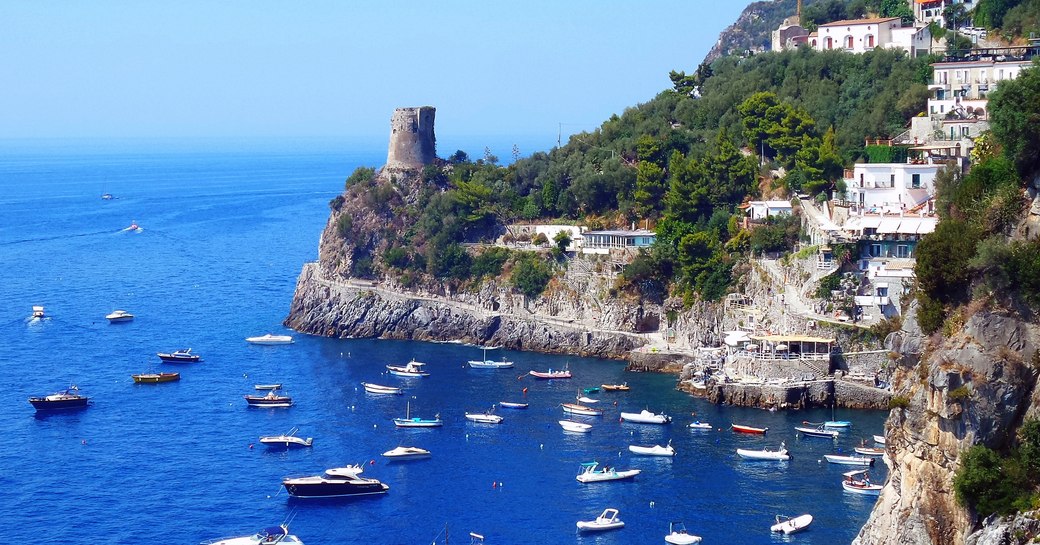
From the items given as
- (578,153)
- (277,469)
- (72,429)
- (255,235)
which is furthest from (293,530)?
(255,235)

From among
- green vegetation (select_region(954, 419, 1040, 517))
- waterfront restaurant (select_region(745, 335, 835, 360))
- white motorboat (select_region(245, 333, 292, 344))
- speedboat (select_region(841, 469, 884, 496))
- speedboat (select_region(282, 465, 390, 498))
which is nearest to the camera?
green vegetation (select_region(954, 419, 1040, 517))

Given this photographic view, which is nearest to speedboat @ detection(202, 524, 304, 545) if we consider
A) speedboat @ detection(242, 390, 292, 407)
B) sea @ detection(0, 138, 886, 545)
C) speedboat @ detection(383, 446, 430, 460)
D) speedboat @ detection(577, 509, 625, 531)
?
sea @ detection(0, 138, 886, 545)

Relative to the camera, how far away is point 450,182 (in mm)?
108250

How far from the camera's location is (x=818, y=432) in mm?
67750

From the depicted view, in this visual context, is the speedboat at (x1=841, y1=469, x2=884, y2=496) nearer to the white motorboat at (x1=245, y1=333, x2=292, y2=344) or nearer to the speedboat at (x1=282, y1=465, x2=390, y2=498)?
the speedboat at (x1=282, y1=465, x2=390, y2=498)

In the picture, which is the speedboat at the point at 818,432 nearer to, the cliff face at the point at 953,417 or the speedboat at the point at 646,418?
the speedboat at the point at 646,418

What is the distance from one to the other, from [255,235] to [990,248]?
120 metres

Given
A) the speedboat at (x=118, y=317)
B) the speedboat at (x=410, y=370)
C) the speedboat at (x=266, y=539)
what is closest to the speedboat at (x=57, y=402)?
the speedboat at (x=410, y=370)

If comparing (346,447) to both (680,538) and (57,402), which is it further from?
(680,538)

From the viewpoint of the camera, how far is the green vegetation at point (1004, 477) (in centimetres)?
3991

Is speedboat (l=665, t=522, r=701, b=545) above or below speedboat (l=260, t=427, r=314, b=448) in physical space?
below

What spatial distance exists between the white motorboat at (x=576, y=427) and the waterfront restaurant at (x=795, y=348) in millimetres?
10424

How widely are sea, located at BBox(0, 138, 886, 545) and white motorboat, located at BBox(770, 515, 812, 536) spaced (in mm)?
426

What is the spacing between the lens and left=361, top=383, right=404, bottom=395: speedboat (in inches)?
3152
